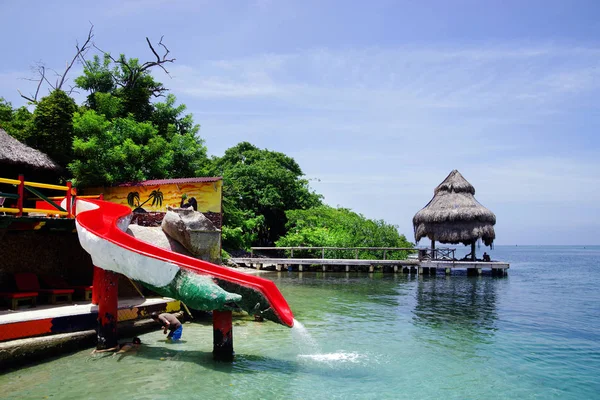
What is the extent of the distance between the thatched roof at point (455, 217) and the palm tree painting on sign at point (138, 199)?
2120 centimetres

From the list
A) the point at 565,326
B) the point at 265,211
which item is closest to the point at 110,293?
the point at 565,326

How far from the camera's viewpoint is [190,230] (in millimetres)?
12266

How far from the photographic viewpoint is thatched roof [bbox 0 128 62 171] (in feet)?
51.4

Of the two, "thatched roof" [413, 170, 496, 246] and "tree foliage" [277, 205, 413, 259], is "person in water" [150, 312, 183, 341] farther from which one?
"thatched roof" [413, 170, 496, 246]

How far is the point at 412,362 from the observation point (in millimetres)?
9906

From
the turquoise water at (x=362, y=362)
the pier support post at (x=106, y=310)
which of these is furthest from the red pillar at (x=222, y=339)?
the pier support post at (x=106, y=310)

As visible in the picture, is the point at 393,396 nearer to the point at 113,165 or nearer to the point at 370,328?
the point at 370,328

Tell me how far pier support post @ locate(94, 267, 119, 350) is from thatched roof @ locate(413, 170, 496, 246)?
25884 millimetres

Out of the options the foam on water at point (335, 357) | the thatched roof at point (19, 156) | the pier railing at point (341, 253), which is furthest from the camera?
the pier railing at point (341, 253)

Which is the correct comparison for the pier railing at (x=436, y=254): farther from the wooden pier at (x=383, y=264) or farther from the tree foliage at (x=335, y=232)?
the tree foliage at (x=335, y=232)

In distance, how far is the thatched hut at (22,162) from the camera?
51.8 feet

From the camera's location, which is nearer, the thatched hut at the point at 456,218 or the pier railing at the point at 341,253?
the thatched hut at the point at 456,218

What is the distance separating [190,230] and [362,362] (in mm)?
5428

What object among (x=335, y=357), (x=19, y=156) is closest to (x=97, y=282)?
(x=335, y=357)
